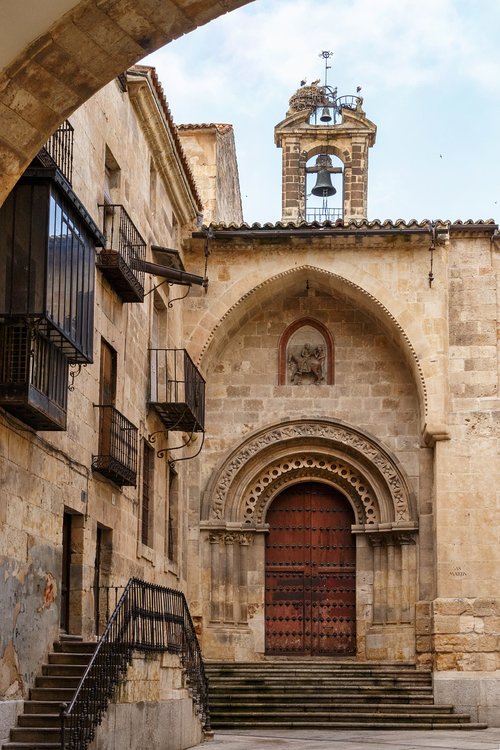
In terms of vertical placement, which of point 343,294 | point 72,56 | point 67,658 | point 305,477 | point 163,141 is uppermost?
point 163,141

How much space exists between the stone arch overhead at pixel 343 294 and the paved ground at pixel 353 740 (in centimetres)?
547

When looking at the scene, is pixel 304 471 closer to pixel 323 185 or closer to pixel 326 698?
pixel 326 698

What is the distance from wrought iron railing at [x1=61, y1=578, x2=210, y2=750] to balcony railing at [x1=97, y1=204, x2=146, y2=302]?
3.74 meters

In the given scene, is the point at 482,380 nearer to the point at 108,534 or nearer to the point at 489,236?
the point at 489,236

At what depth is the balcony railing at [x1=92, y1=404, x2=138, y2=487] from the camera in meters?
15.3

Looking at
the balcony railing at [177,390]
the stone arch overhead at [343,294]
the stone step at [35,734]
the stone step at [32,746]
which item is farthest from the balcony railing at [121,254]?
the stone step at [32,746]

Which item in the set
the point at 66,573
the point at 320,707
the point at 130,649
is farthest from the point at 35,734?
the point at 320,707

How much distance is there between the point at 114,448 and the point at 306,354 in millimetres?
7658

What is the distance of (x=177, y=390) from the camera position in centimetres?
2008

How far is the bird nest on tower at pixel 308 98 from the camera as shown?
26.0 meters

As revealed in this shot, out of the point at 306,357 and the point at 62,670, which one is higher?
the point at 306,357

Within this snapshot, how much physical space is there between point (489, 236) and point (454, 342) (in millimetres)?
1895

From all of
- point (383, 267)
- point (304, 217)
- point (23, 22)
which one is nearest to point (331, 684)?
point (383, 267)

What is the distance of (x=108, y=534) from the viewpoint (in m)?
16.0
